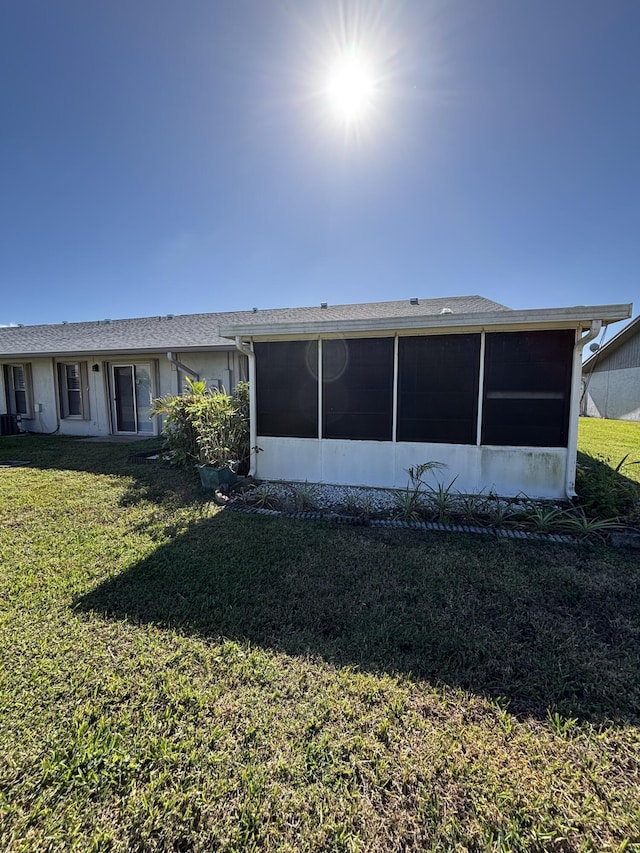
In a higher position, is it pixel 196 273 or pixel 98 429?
pixel 196 273

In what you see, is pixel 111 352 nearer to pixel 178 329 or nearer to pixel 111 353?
pixel 111 353

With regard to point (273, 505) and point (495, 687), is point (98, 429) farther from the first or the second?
point (495, 687)

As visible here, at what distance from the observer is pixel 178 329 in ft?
37.6

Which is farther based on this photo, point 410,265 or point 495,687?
point 410,265

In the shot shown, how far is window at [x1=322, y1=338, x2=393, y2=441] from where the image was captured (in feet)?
17.9

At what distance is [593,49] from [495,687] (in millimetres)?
9472

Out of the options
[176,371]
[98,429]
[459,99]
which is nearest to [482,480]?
[459,99]

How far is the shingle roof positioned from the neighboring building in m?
12.1

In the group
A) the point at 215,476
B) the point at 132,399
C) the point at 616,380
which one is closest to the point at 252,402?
the point at 215,476

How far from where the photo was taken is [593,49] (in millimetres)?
5969

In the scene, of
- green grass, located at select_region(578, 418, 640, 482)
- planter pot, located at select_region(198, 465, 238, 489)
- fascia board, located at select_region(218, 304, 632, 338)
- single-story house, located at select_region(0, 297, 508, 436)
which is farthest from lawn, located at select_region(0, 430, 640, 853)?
single-story house, located at select_region(0, 297, 508, 436)

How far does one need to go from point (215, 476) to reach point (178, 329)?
7.53 metres

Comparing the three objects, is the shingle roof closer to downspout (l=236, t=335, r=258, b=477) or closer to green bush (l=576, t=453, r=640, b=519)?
downspout (l=236, t=335, r=258, b=477)

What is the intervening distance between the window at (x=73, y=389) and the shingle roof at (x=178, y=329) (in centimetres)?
71
